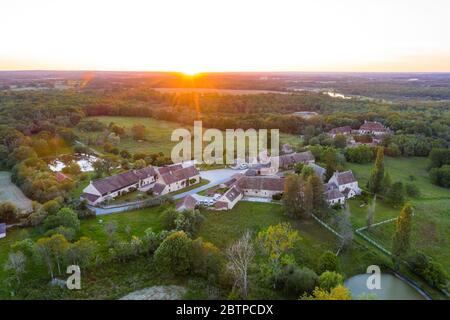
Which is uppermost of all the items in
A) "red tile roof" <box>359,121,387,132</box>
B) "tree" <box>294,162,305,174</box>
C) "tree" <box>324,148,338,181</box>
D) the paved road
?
"red tile roof" <box>359,121,387,132</box>

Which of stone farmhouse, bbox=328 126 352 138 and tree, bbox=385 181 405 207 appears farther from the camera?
stone farmhouse, bbox=328 126 352 138

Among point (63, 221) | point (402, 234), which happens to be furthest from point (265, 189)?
point (63, 221)

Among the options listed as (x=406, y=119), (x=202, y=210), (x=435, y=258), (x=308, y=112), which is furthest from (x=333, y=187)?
(x=308, y=112)

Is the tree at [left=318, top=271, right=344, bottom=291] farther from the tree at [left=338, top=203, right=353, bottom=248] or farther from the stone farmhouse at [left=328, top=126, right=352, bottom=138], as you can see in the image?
the stone farmhouse at [left=328, top=126, right=352, bottom=138]

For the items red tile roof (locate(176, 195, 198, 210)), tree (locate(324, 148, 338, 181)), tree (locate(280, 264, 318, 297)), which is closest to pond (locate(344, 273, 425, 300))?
tree (locate(280, 264, 318, 297))

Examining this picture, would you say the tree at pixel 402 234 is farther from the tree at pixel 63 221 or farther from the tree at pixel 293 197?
the tree at pixel 63 221

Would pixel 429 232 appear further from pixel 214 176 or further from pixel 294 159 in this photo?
pixel 214 176
